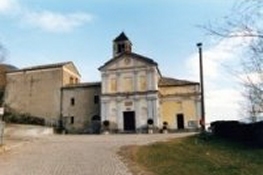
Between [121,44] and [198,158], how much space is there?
140ft

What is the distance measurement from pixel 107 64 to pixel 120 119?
7185 mm

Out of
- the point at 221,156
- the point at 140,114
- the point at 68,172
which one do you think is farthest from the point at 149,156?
the point at 140,114

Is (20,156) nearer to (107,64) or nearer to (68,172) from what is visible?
(68,172)

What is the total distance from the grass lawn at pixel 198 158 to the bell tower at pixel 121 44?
34236mm

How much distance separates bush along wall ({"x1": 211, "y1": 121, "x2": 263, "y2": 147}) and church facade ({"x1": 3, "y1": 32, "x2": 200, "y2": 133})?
18854 millimetres

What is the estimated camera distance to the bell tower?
62.0 meters

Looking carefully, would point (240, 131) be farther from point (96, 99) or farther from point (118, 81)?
point (96, 99)

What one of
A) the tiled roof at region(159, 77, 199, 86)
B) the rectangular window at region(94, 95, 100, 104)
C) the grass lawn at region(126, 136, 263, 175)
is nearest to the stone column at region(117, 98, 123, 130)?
the rectangular window at region(94, 95, 100, 104)

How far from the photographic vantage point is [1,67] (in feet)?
197

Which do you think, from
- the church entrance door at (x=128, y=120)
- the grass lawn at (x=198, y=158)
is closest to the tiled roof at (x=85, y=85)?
the church entrance door at (x=128, y=120)

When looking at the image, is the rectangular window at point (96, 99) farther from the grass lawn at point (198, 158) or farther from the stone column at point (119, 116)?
the grass lawn at point (198, 158)

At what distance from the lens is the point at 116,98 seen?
5434 cm

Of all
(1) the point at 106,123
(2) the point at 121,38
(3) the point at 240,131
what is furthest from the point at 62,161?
(2) the point at 121,38

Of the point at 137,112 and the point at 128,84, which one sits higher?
the point at 128,84
